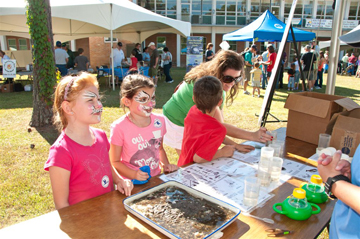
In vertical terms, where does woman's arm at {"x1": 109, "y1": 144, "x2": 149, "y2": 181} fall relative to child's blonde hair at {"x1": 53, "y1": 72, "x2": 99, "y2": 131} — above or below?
below

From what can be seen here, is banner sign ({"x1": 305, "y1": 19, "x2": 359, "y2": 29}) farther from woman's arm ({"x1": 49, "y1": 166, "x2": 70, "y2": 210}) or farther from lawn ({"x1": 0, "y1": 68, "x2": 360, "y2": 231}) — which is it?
woman's arm ({"x1": 49, "y1": 166, "x2": 70, "y2": 210})

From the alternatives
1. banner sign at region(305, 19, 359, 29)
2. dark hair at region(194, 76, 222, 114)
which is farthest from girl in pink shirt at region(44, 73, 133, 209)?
banner sign at region(305, 19, 359, 29)

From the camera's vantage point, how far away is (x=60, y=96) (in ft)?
5.20

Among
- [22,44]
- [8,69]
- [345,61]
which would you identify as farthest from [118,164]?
[22,44]

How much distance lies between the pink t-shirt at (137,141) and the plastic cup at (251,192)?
0.87 m

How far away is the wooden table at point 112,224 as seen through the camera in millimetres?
1082

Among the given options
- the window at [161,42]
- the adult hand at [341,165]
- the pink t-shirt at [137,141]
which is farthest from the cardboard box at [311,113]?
the window at [161,42]

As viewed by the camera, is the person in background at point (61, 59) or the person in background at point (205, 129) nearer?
the person in background at point (205, 129)

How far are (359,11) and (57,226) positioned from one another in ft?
108

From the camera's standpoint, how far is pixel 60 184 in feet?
4.58

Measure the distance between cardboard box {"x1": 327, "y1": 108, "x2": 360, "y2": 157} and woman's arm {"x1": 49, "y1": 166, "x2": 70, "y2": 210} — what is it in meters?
2.12

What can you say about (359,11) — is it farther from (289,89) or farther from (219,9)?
(289,89)

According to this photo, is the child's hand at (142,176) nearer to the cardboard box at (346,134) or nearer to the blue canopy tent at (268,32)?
the cardboard box at (346,134)

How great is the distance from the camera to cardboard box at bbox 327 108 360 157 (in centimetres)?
213
